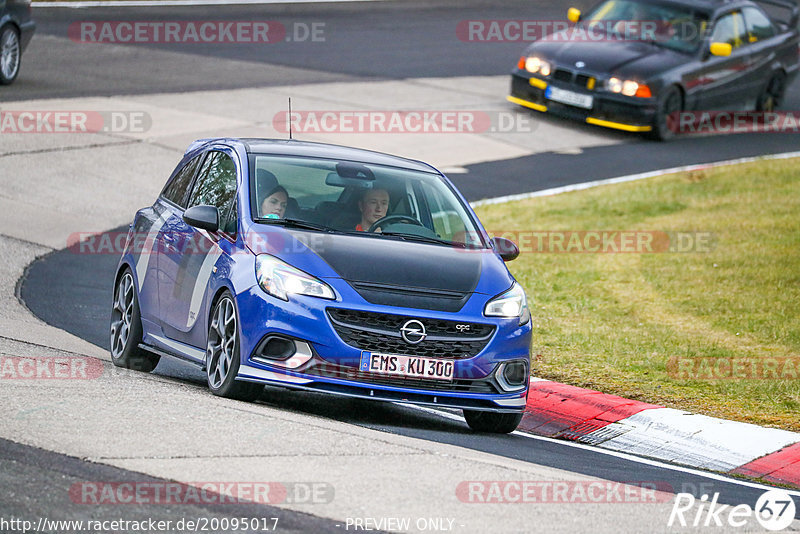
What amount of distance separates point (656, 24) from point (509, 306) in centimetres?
1455

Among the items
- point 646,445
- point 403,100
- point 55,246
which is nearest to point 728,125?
point 403,100

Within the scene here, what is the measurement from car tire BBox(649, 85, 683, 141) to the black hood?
12810 millimetres

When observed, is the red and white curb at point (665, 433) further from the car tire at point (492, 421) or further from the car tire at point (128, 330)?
the car tire at point (128, 330)

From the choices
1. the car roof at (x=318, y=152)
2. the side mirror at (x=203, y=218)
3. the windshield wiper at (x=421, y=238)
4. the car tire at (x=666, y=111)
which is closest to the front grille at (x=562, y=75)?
the car tire at (x=666, y=111)

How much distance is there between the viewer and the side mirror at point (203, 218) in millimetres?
8633

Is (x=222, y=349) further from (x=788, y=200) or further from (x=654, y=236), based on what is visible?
(x=788, y=200)

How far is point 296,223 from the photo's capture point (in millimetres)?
8688

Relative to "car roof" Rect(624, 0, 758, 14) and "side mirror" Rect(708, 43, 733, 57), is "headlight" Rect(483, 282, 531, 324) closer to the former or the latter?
"side mirror" Rect(708, 43, 733, 57)

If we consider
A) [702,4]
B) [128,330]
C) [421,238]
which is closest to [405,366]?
[421,238]

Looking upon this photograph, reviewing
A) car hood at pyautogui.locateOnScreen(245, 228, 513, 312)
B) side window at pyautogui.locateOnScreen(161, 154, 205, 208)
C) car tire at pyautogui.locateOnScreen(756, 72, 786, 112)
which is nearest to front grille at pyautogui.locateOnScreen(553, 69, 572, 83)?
car tire at pyautogui.locateOnScreen(756, 72, 786, 112)

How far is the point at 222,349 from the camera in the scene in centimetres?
836

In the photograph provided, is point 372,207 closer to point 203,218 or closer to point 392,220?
point 392,220

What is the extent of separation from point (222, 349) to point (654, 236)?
838 cm

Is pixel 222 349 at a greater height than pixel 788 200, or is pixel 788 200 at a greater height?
pixel 222 349
